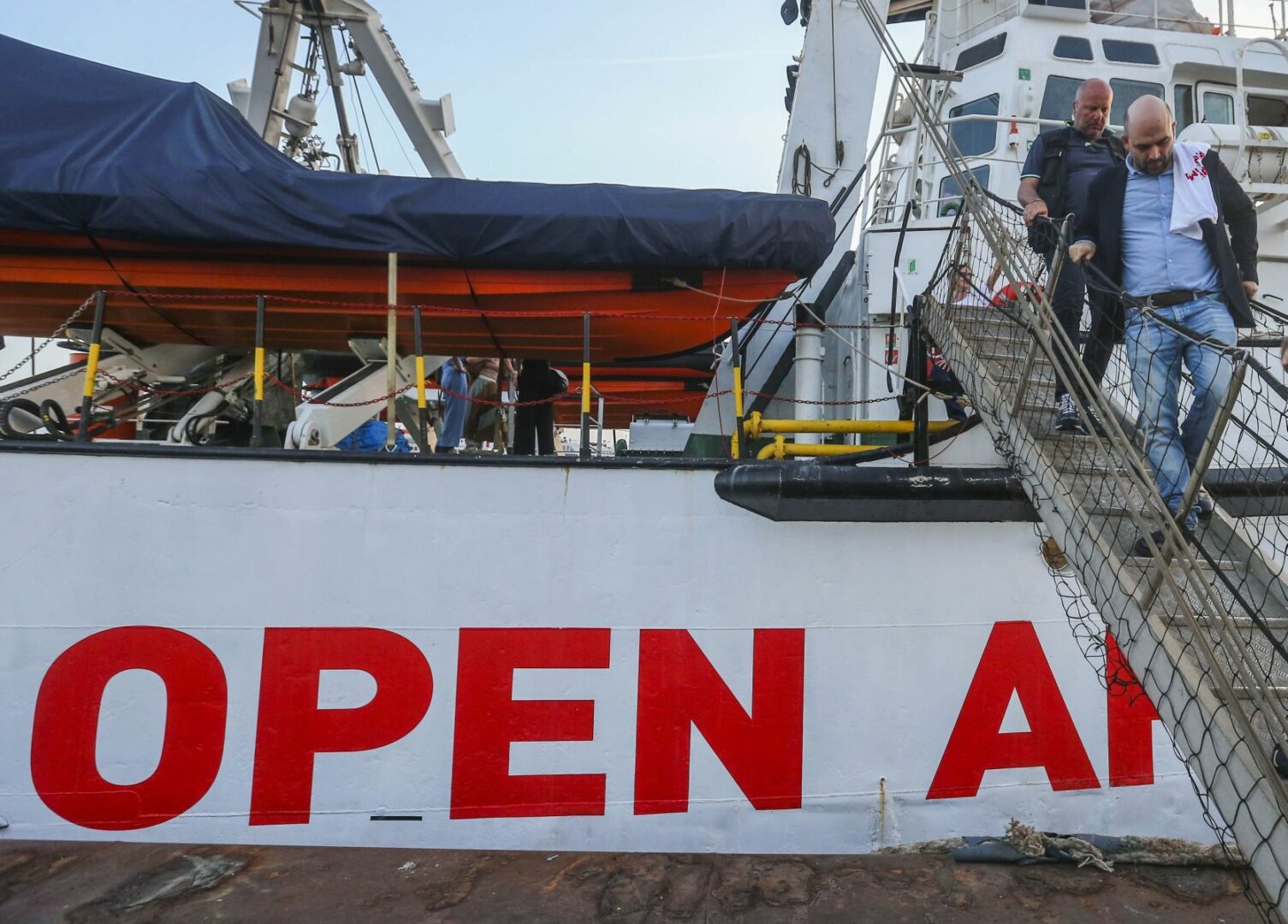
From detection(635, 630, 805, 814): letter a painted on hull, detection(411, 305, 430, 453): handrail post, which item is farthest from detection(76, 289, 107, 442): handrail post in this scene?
detection(635, 630, 805, 814): letter a painted on hull

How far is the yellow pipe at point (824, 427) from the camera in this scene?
4.11 m

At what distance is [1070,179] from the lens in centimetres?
373

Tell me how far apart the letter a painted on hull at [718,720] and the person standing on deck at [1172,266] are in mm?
1688

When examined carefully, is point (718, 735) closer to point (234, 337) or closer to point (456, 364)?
point (456, 364)

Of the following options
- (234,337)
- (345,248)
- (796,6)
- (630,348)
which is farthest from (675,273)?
(796,6)

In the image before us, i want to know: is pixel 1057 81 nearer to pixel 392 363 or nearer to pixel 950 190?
pixel 950 190

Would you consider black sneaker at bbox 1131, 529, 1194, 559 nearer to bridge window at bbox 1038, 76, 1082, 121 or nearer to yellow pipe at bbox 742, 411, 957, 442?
yellow pipe at bbox 742, 411, 957, 442

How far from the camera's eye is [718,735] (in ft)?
12.4

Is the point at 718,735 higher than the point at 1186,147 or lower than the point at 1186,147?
lower

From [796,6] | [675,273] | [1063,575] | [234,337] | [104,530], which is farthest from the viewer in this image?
[796,6]

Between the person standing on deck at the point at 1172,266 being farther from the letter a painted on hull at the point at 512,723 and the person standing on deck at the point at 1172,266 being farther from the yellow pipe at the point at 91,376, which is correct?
the yellow pipe at the point at 91,376

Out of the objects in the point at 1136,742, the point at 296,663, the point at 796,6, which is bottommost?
→ the point at 1136,742

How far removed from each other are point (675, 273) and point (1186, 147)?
2.33 m

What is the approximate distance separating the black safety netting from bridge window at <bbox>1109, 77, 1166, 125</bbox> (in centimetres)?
288
